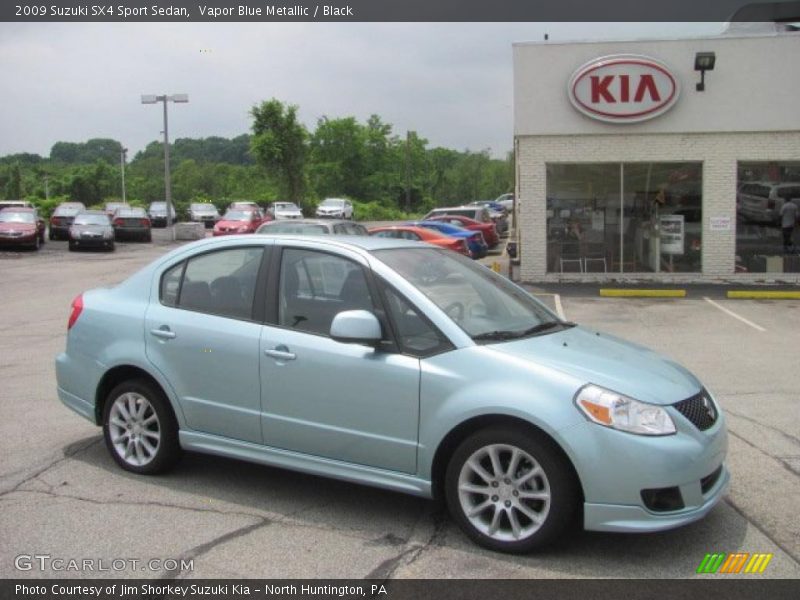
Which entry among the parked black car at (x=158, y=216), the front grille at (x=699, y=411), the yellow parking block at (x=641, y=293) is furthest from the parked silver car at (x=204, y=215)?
the front grille at (x=699, y=411)

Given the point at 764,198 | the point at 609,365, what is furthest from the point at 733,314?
the point at 609,365

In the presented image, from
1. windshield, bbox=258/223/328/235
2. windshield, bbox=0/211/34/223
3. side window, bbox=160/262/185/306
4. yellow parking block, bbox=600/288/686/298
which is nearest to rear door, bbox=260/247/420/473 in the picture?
side window, bbox=160/262/185/306

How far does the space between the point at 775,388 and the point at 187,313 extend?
19.6 ft

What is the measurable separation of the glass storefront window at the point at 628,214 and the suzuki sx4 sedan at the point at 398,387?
1365 cm

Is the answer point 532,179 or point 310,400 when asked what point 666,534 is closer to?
point 310,400

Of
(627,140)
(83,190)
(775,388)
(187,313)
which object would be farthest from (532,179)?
(83,190)

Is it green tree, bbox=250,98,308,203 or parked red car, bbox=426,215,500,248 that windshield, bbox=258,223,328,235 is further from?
green tree, bbox=250,98,308,203

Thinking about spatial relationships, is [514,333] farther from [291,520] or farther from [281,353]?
[291,520]

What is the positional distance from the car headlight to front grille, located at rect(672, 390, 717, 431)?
6.7 inches

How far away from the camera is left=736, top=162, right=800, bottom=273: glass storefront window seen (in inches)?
718

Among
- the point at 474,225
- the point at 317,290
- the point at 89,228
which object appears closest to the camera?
the point at 317,290

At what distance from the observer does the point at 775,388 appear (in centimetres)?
809

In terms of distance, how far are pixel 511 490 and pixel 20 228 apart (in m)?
30.9

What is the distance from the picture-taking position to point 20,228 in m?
30.8
